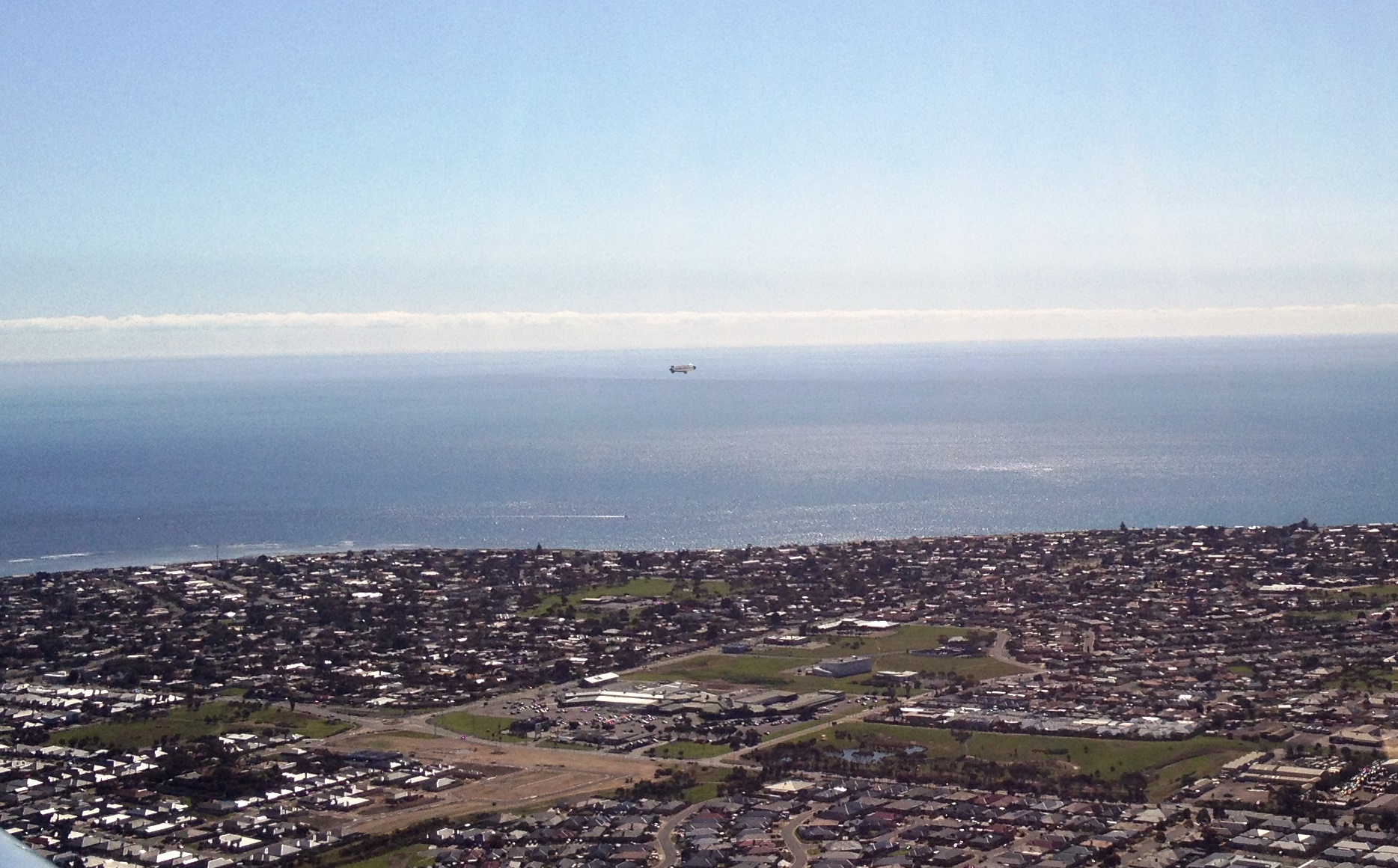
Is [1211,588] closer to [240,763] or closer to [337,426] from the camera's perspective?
[240,763]

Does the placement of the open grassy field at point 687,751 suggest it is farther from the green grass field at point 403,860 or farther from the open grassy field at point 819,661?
the green grass field at point 403,860

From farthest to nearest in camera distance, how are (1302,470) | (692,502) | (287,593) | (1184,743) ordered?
(1302,470) < (692,502) < (287,593) < (1184,743)

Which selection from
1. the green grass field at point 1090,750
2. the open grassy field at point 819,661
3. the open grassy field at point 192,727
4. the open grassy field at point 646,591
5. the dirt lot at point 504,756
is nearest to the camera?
the green grass field at point 1090,750

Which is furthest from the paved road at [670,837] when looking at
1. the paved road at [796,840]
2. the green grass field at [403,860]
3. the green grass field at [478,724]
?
the green grass field at [478,724]

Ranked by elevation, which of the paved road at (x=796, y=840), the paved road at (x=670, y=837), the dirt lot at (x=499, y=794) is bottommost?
the dirt lot at (x=499, y=794)

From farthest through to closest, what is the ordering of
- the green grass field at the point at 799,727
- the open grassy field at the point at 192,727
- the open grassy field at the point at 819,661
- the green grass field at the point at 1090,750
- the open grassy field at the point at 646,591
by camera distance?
the open grassy field at the point at 646,591, the open grassy field at the point at 819,661, the open grassy field at the point at 192,727, the green grass field at the point at 799,727, the green grass field at the point at 1090,750

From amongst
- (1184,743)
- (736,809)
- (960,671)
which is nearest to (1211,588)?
(960,671)

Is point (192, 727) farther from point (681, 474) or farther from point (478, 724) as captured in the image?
point (681, 474)
